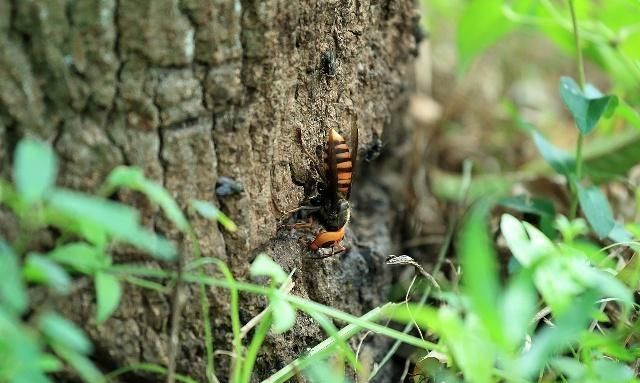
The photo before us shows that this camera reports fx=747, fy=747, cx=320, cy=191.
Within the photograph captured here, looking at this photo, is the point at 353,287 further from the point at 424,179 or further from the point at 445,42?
the point at 445,42

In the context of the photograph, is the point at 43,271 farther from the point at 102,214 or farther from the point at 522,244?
the point at 522,244

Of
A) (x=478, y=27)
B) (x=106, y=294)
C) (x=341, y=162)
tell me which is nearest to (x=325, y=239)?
(x=341, y=162)

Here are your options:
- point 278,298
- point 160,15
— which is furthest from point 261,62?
point 278,298

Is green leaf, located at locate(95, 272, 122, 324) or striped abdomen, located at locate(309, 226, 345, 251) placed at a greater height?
green leaf, located at locate(95, 272, 122, 324)

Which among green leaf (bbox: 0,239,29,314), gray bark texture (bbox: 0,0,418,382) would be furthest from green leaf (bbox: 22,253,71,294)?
gray bark texture (bbox: 0,0,418,382)

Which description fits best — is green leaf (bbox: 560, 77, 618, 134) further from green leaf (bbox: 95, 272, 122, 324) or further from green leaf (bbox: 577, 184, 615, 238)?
green leaf (bbox: 95, 272, 122, 324)

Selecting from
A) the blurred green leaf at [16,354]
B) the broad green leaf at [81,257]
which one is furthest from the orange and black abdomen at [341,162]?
the blurred green leaf at [16,354]
